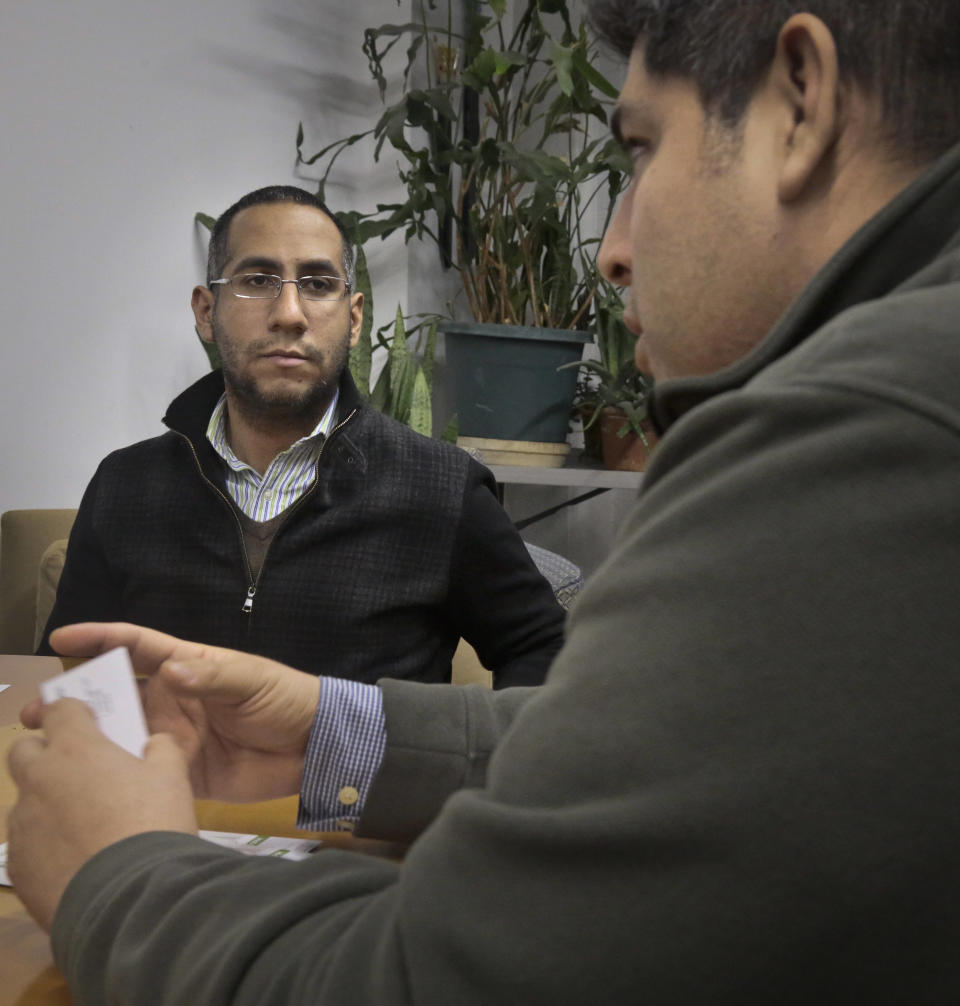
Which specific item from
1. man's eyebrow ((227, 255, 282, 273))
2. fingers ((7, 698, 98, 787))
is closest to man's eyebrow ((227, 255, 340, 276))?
man's eyebrow ((227, 255, 282, 273))

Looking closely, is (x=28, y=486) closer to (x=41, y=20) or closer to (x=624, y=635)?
(x=41, y=20)

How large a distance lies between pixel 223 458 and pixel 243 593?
0.85ft

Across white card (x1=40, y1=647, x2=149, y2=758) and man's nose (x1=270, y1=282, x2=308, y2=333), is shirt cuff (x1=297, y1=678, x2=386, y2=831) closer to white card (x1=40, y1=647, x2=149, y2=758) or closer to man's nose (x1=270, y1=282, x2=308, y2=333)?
white card (x1=40, y1=647, x2=149, y2=758)

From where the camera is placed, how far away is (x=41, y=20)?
2.51 metres

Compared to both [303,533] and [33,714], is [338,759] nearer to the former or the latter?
[33,714]

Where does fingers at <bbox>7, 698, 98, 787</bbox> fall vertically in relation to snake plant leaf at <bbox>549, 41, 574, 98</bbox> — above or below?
below

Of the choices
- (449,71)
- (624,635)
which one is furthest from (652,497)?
(449,71)

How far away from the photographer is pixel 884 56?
0.55 meters

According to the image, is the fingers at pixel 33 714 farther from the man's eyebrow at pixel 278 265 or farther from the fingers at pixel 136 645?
the man's eyebrow at pixel 278 265

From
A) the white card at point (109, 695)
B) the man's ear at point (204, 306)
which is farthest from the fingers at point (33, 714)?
the man's ear at point (204, 306)

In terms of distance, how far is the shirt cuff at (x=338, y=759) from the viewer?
2.81ft

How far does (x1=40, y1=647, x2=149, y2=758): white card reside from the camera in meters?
0.67

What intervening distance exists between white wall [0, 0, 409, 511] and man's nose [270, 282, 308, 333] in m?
0.93

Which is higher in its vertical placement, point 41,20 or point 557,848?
point 41,20
